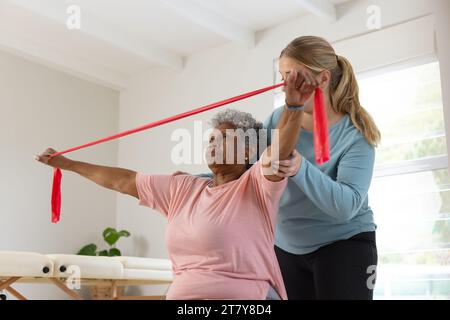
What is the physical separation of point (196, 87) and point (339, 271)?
3.83m

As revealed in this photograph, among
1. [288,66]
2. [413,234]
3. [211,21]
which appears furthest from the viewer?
[211,21]

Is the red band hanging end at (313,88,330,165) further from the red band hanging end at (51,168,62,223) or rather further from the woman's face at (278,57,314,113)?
the red band hanging end at (51,168,62,223)

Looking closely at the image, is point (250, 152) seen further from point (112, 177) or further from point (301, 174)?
point (112, 177)

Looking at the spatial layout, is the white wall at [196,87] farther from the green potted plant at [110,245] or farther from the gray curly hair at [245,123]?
the gray curly hair at [245,123]

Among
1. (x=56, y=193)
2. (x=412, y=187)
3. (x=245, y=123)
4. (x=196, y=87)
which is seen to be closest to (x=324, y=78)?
(x=245, y=123)

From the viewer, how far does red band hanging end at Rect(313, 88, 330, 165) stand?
4.47ft

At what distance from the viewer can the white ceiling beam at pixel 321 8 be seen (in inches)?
160

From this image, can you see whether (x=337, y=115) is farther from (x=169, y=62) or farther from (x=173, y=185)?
(x=169, y=62)

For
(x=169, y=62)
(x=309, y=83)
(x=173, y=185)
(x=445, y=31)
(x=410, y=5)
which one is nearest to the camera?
(x=309, y=83)

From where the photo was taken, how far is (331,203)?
4.71 feet

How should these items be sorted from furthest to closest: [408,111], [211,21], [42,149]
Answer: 1. [42,149]
2. [211,21]
3. [408,111]

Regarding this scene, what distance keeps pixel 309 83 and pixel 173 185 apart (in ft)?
1.67

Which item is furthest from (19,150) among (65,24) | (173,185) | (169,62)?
(173,185)

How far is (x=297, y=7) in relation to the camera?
441cm
